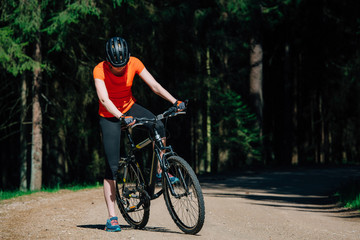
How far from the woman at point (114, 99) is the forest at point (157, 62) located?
26.9 ft

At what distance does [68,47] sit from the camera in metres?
15.0

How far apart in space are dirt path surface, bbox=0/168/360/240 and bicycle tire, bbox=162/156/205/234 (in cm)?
17

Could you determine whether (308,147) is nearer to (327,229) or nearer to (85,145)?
(85,145)

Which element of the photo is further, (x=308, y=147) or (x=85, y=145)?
(x=308, y=147)

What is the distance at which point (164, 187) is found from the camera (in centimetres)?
588

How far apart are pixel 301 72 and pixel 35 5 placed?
16.3 metres

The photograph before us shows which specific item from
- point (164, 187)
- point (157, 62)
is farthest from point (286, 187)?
point (164, 187)

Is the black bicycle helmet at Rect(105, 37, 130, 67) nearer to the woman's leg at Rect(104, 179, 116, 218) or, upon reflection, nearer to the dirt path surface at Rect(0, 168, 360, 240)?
the woman's leg at Rect(104, 179, 116, 218)

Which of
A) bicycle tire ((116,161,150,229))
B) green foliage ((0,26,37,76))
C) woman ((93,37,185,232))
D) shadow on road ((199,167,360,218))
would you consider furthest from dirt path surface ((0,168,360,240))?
green foliage ((0,26,37,76))

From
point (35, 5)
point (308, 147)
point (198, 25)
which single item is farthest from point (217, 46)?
point (308, 147)

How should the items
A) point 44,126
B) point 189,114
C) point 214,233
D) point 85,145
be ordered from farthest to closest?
1. point 85,145
2. point 189,114
3. point 44,126
4. point 214,233

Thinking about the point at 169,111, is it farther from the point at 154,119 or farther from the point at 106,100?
the point at 106,100

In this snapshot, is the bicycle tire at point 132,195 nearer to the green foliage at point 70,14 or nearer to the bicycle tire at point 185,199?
the bicycle tire at point 185,199

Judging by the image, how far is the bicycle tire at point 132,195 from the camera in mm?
6258
